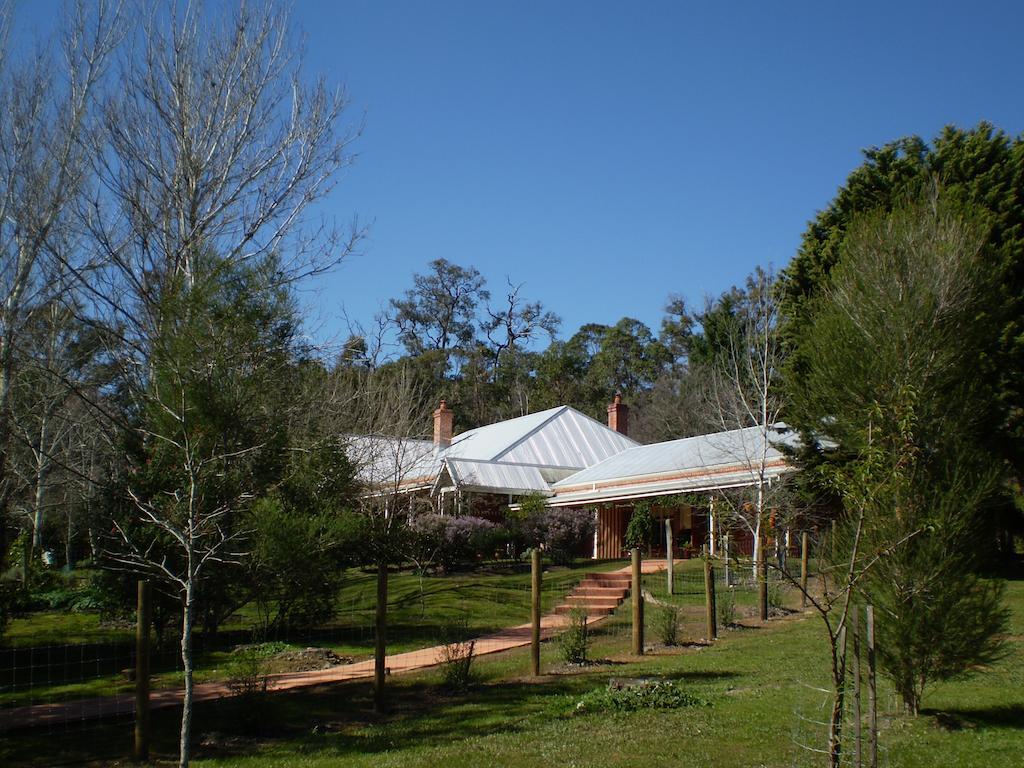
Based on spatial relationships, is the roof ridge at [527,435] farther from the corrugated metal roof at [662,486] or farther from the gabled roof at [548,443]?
the corrugated metal roof at [662,486]

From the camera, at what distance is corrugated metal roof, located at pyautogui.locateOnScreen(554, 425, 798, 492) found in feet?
71.4

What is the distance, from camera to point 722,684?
9633 millimetres

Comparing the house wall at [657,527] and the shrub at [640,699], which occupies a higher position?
the house wall at [657,527]

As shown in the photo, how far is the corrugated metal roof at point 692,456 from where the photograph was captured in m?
21.8

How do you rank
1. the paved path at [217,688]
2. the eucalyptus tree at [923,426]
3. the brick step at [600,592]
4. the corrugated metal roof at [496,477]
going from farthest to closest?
the corrugated metal roof at [496,477], the brick step at [600,592], the paved path at [217,688], the eucalyptus tree at [923,426]

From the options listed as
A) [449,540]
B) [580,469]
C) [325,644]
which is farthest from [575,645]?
[580,469]

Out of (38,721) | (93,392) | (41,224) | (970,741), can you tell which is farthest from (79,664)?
(93,392)

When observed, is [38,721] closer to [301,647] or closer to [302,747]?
[302,747]

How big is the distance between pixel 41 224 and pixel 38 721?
721cm

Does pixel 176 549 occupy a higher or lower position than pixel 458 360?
lower

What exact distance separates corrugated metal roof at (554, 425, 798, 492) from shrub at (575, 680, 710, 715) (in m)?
11.2

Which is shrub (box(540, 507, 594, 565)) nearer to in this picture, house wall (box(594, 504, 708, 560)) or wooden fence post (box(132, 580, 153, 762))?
house wall (box(594, 504, 708, 560))

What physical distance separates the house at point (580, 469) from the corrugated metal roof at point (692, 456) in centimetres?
5

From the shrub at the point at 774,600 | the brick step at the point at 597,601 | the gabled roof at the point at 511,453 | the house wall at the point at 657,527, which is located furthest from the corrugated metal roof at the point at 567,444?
the shrub at the point at 774,600
